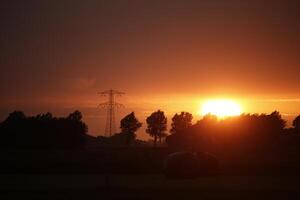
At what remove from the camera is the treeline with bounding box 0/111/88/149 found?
8738 centimetres

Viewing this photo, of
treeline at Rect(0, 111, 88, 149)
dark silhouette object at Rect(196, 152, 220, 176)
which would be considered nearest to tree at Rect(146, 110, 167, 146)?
treeline at Rect(0, 111, 88, 149)

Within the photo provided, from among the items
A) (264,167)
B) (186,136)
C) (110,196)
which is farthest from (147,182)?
(186,136)

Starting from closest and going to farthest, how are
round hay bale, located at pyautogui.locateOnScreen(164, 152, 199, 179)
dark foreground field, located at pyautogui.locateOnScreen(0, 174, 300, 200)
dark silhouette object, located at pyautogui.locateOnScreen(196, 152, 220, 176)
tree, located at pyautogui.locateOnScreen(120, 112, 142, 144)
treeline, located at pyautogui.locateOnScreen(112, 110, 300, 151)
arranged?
dark foreground field, located at pyautogui.locateOnScreen(0, 174, 300, 200) < round hay bale, located at pyautogui.locateOnScreen(164, 152, 199, 179) < dark silhouette object, located at pyautogui.locateOnScreen(196, 152, 220, 176) < treeline, located at pyautogui.locateOnScreen(112, 110, 300, 151) < tree, located at pyautogui.locateOnScreen(120, 112, 142, 144)

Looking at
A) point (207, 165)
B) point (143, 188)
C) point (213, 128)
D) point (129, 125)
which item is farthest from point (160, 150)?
point (129, 125)

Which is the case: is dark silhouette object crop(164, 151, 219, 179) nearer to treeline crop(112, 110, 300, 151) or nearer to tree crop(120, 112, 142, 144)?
treeline crop(112, 110, 300, 151)

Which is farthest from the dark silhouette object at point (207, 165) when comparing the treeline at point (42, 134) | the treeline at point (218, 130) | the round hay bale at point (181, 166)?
the treeline at point (42, 134)

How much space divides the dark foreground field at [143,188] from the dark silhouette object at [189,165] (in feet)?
4.30

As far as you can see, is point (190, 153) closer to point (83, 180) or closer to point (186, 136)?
point (83, 180)

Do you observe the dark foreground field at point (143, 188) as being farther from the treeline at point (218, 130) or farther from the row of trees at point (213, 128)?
the row of trees at point (213, 128)

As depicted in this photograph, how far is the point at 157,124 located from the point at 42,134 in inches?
2462

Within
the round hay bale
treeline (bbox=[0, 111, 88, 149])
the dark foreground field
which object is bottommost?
the dark foreground field

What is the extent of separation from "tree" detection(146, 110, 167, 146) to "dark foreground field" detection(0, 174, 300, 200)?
119507 mm

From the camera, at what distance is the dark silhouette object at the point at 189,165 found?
1104 inches

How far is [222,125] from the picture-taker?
336 ft
